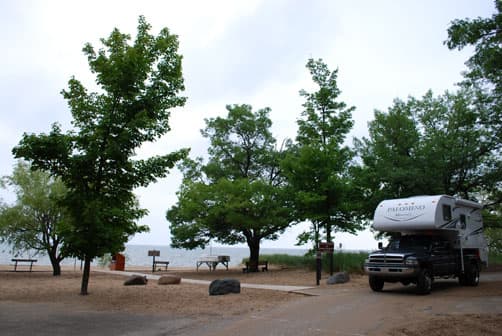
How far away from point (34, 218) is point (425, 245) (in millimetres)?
20253

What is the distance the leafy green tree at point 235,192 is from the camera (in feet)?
82.2

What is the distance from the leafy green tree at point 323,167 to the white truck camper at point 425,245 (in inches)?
270

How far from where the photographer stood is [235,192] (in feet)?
81.8

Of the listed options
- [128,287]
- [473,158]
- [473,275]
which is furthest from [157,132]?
[473,158]

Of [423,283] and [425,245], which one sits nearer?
[423,283]

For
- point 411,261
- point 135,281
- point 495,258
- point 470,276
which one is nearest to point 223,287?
point 135,281

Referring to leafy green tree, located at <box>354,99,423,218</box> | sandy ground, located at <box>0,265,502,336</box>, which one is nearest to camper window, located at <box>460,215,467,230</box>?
sandy ground, located at <box>0,265,502,336</box>

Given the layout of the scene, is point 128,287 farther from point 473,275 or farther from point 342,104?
point 342,104

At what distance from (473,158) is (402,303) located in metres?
16.6

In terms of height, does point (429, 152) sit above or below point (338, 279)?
above

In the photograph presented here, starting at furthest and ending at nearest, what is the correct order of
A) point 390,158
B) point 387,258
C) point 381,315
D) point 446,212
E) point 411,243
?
point 390,158 < point 446,212 < point 411,243 < point 387,258 < point 381,315

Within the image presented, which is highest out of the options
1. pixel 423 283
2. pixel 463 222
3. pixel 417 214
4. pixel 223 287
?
pixel 417 214

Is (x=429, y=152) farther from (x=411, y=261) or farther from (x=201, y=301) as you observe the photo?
(x=201, y=301)

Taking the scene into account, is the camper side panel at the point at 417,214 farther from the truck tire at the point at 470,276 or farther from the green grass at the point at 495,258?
Answer: the green grass at the point at 495,258
